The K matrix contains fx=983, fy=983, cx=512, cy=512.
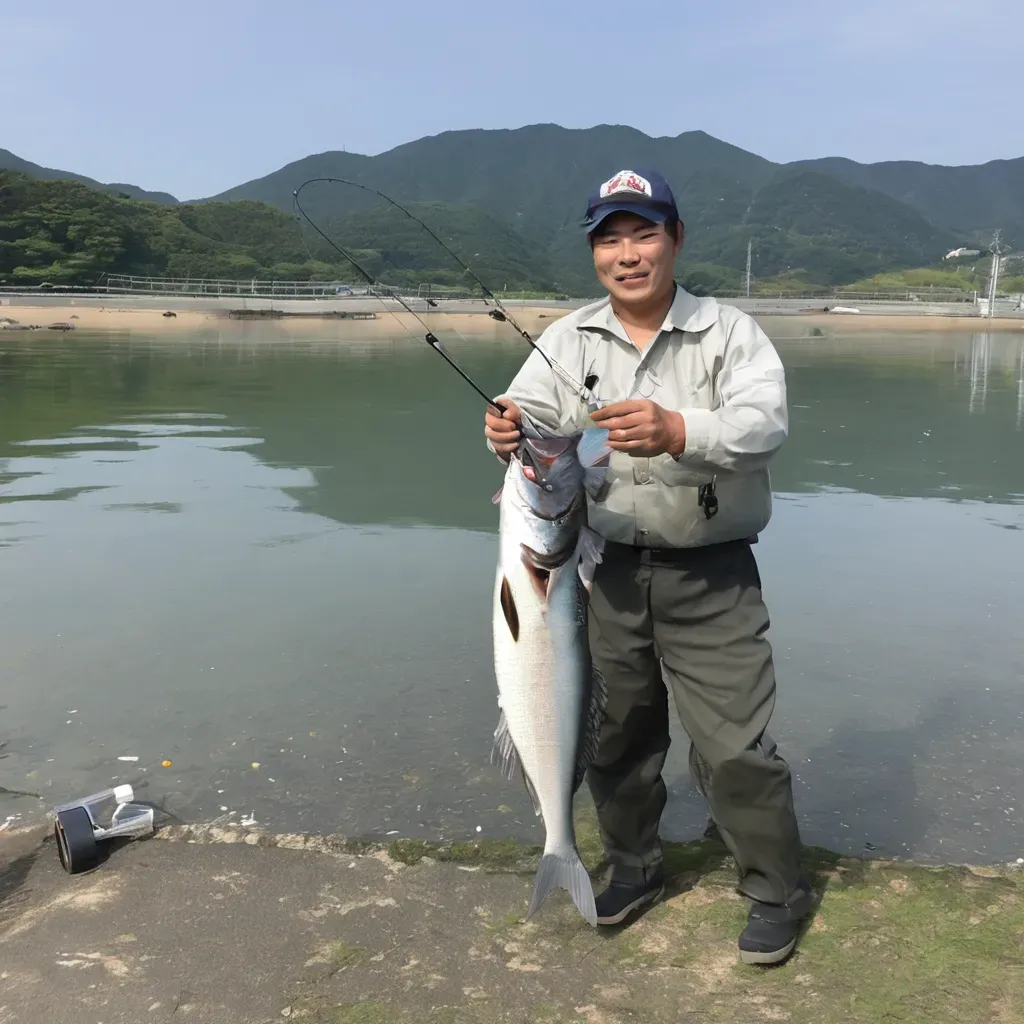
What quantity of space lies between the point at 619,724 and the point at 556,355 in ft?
4.41

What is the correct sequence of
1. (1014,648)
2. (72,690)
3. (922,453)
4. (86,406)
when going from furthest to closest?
(86,406) → (922,453) → (1014,648) → (72,690)

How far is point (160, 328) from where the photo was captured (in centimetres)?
5062

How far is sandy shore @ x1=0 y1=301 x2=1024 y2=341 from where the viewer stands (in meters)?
50.1

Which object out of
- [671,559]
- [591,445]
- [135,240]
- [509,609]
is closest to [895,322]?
[135,240]

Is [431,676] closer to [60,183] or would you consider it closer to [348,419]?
[348,419]

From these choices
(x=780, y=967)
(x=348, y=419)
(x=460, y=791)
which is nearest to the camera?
(x=780, y=967)

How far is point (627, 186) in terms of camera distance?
3385mm

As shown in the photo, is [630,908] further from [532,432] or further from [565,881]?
[532,432]

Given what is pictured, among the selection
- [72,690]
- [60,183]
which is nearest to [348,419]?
[72,690]

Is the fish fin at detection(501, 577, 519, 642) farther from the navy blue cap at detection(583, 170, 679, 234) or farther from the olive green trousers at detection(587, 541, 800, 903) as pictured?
the navy blue cap at detection(583, 170, 679, 234)

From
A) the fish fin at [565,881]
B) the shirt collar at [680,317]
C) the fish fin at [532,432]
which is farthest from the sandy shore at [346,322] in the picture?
the fish fin at [565,881]

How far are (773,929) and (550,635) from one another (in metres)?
1.20

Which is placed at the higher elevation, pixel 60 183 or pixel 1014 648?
pixel 60 183

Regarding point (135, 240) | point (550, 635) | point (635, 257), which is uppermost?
point (135, 240)
